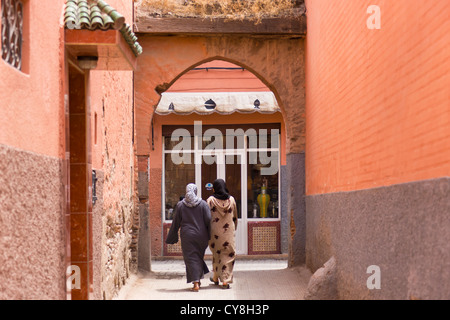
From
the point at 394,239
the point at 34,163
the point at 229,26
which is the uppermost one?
the point at 229,26

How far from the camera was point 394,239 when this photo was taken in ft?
16.2

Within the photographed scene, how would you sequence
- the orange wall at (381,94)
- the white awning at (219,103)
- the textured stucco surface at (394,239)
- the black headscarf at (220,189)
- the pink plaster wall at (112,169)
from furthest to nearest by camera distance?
the white awning at (219,103)
the black headscarf at (220,189)
the pink plaster wall at (112,169)
the orange wall at (381,94)
the textured stucco surface at (394,239)

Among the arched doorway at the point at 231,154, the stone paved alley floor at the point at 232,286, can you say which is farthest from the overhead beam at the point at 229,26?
the stone paved alley floor at the point at 232,286

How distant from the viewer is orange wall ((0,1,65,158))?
12.8ft

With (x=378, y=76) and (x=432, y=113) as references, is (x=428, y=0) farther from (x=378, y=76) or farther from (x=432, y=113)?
(x=378, y=76)

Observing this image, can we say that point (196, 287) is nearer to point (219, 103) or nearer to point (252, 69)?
point (252, 69)

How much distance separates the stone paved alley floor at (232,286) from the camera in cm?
841

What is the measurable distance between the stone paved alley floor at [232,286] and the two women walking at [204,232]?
264mm

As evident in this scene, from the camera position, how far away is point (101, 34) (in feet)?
17.5

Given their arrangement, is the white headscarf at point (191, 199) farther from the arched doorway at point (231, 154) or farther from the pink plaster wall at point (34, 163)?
the arched doorway at point (231, 154)

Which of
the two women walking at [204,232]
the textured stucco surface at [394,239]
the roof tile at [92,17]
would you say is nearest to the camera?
the textured stucco surface at [394,239]

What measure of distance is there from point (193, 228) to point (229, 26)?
11.4ft

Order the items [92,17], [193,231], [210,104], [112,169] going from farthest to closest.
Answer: [210,104], [193,231], [112,169], [92,17]
